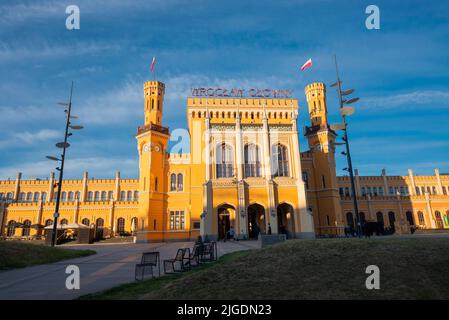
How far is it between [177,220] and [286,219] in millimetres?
14152

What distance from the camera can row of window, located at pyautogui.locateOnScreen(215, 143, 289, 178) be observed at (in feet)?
114

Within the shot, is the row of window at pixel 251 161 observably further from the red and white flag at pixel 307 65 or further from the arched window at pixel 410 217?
the arched window at pixel 410 217

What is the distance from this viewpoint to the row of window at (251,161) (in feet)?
114

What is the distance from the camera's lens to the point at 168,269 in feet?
32.1

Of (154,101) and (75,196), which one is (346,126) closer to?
(154,101)

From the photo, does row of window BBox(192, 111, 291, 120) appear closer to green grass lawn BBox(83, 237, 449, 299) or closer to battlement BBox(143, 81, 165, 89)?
battlement BBox(143, 81, 165, 89)

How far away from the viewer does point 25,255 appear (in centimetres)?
1318

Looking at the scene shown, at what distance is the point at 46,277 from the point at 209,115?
97.2 ft

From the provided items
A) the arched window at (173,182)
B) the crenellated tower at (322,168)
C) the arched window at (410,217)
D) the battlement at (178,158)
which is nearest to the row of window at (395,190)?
the arched window at (410,217)

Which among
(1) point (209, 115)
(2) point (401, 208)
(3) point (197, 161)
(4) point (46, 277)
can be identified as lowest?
(4) point (46, 277)

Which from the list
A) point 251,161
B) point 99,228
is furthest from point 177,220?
point 99,228

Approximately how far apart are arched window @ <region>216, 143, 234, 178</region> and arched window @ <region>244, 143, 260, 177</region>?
2.05 meters
